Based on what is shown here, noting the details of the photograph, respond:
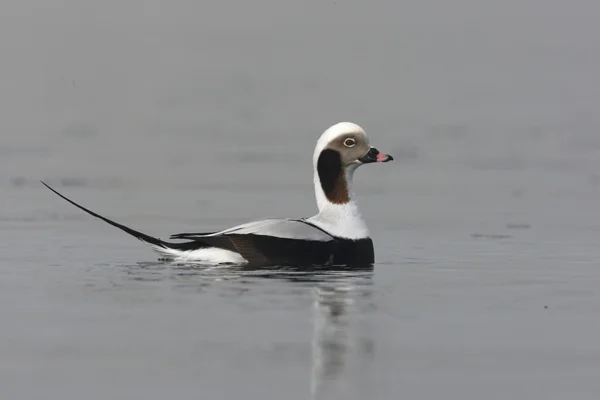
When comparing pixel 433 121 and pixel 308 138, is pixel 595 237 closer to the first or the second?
pixel 308 138

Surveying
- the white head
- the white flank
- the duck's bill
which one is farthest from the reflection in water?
the duck's bill

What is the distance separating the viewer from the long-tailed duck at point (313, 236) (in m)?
10.3

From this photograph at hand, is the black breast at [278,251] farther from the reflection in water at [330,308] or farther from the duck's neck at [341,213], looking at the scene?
the duck's neck at [341,213]

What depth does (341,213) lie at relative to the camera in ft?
35.9

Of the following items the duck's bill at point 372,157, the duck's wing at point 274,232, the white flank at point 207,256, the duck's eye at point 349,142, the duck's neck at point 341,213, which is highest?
the duck's eye at point 349,142

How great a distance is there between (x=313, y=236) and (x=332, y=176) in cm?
75

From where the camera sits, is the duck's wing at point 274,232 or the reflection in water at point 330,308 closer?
the reflection in water at point 330,308

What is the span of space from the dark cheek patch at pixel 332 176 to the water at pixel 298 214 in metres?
0.57

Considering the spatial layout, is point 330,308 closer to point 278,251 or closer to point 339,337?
point 339,337

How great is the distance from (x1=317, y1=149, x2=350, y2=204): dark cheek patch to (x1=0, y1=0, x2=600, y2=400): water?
568 millimetres

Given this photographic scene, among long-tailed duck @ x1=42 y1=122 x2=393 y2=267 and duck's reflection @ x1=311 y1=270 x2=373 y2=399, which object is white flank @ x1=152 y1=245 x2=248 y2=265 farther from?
duck's reflection @ x1=311 y1=270 x2=373 y2=399

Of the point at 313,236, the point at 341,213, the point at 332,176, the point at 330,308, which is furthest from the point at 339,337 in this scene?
the point at 332,176

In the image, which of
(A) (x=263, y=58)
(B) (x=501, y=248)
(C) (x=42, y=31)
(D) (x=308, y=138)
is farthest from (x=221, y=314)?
(C) (x=42, y=31)

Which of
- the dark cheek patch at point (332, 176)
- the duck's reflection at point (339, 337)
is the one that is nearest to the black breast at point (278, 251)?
the duck's reflection at point (339, 337)
